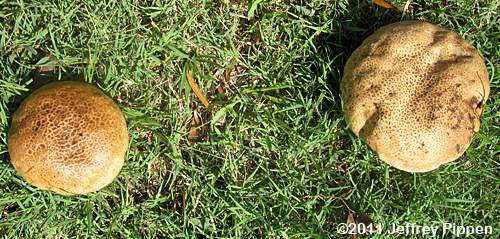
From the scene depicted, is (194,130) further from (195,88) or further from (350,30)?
(350,30)

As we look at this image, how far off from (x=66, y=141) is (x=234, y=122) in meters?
1.14

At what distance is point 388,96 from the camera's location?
11.5 feet

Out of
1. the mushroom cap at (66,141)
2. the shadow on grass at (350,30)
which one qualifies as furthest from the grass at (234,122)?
the mushroom cap at (66,141)

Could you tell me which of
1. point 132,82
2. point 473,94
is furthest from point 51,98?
point 473,94

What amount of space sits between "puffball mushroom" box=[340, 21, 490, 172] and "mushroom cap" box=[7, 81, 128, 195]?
146 cm

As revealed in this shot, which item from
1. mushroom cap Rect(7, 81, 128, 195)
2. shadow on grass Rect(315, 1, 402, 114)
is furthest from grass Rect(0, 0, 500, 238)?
mushroom cap Rect(7, 81, 128, 195)

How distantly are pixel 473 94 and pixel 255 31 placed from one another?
57.9 inches

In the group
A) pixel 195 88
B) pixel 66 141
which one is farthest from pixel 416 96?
pixel 66 141

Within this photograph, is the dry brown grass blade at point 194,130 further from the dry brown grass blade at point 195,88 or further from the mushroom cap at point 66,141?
the mushroom cap at point 66,141

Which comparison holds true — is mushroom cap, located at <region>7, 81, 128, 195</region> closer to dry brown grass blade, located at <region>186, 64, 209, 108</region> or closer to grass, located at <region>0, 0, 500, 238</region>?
grass, located at <region>0, 0, 500, 238</region>

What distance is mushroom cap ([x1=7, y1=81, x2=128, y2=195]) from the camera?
3.44 metres

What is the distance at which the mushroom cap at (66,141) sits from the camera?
135 inches

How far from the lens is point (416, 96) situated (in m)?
3.49

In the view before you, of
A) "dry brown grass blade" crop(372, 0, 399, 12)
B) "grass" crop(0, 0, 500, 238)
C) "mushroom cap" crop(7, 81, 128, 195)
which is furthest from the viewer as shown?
"dry brown grass blade" crop(372, 0, 399, 12)
